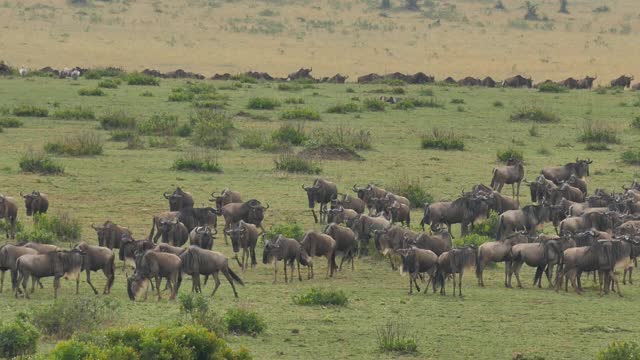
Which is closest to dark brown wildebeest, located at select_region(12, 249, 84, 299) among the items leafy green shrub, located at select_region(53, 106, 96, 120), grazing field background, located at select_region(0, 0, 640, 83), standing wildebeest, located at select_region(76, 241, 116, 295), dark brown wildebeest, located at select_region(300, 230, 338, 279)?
standing wildebeest, located at select_region(76, 241, 116, 295)

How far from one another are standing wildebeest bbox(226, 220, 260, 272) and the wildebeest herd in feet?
0.07

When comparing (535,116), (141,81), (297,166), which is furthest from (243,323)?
(141,81)

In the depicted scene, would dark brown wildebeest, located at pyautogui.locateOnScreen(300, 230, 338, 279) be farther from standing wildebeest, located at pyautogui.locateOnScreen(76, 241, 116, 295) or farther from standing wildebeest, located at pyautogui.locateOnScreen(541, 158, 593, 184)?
standing wildebeest, located at pyautogui.locateOnScreen(541, 158, 593, 184)

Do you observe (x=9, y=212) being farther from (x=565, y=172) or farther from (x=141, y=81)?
(x=141, y=81)

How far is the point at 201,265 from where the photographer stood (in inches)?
722

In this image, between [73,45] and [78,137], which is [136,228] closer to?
[78,137]

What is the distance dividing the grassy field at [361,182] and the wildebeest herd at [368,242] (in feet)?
1.21

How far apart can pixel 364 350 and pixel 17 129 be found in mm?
23953

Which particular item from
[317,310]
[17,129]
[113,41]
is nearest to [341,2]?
[113,41]

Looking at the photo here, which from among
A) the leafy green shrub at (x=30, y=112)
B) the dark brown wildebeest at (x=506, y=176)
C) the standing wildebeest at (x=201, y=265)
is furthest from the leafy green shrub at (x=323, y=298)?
the leafy green shrub at (x=30, y=112)

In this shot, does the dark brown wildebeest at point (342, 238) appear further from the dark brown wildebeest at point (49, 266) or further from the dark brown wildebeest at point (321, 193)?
the dark brown wildebeest at point (321, 193)

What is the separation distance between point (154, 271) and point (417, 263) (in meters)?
3.75

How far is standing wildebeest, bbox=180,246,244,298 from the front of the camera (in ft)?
60.0

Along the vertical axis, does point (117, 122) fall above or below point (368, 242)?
above
